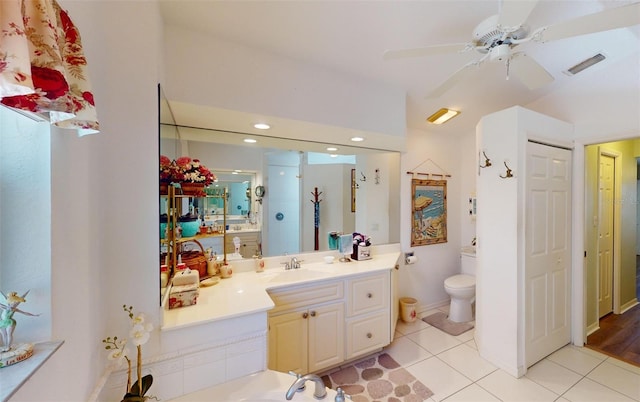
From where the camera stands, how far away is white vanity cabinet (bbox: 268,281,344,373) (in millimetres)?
1779

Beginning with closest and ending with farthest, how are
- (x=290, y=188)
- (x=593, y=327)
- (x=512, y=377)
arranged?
(x=512, y=377), (x=290, y=188), (x=593, y=327)

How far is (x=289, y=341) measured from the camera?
1.82m

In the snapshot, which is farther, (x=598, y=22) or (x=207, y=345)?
(x=207, y=345)

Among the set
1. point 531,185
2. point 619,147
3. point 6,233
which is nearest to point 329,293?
point 6,233

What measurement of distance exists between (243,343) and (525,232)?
7.37 ft

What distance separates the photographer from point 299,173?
2547mm

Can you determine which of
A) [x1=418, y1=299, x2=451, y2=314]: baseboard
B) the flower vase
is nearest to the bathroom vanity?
the flower vase

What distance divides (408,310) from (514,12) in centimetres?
273

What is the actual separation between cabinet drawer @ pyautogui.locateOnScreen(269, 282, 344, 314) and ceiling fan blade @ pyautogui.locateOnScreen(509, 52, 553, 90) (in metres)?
1.82

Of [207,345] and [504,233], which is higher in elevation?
[504,233]

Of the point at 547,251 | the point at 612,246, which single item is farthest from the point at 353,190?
the point at 612,246

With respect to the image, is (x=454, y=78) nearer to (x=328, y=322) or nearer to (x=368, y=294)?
(x=368, y=294)

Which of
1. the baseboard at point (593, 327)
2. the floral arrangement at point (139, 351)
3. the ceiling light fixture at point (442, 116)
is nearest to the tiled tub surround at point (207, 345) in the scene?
the floral arrangement at point (139, 351)

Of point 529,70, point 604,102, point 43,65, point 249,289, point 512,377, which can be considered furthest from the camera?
point 604,102
